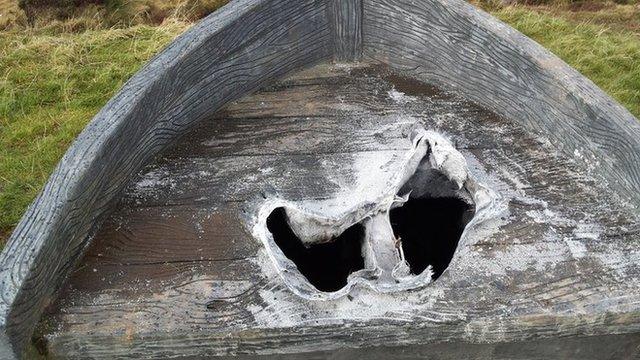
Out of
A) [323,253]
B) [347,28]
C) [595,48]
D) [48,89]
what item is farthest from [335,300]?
[595,48]

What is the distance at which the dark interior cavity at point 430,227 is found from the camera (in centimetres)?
221

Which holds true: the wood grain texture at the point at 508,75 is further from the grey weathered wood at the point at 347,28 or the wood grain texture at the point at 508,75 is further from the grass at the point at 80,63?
the grass at the point at 80,63

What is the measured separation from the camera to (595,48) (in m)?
5.57

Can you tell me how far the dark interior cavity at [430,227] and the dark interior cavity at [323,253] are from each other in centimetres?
22

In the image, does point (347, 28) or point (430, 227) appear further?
point (347, 28)

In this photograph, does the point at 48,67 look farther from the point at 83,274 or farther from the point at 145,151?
the point at 83,274

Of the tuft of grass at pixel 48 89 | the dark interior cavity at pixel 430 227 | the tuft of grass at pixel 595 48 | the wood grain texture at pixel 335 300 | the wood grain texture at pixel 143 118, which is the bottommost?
the tuft of grass at pixel 48 89

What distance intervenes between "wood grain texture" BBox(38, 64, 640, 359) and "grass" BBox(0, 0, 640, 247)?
6.54 ft

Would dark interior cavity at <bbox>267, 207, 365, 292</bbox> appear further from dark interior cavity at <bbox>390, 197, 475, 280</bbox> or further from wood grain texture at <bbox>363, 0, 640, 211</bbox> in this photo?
wood grain texture at <bbox>363, 0, 640, 211</bbox>

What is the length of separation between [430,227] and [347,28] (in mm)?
891

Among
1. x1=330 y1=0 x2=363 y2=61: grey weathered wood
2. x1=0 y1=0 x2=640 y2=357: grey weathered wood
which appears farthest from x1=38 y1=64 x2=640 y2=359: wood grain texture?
x1=330 y1=0 x2=363 y2=61: grey weathered wood

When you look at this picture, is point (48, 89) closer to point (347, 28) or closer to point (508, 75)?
point (347, 28)

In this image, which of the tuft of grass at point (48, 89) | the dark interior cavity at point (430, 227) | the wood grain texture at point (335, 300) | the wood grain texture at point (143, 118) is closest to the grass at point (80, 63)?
the tuft of grass at point (48, 89)

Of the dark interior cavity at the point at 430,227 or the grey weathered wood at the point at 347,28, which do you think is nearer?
the dark interior cavity at the point at 430,227
